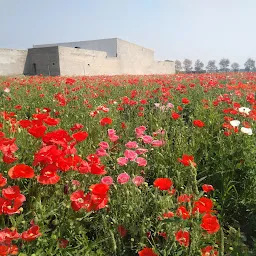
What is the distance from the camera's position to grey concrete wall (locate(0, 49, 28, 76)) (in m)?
23.3

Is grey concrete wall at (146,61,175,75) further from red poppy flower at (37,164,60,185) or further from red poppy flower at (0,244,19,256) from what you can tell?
red poppy flower at (0,244,19,256)

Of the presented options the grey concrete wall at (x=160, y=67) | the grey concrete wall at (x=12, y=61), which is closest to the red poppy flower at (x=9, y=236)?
the grey concrete wall at (x=12, y=61)

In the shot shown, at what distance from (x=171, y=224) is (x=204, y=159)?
1.48 m

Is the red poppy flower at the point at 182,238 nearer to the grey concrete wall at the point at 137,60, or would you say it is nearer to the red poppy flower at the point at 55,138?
the red poppy flower at the point at 55,138

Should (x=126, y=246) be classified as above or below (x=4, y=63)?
below

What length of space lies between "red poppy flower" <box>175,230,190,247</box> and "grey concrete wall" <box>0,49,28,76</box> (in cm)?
2494

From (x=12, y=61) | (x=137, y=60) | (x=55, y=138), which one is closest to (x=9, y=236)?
(x=55, y=138)

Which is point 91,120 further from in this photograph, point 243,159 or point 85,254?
point 85,254

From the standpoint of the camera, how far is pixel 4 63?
76.5 feet

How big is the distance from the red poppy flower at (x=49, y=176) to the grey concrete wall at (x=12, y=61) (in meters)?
24.4

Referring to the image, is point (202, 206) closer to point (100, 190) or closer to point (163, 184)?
point (163, 184)

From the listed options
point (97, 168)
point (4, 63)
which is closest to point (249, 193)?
point (97, 168)

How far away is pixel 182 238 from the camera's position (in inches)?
51.4

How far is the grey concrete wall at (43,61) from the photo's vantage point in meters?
23.2
